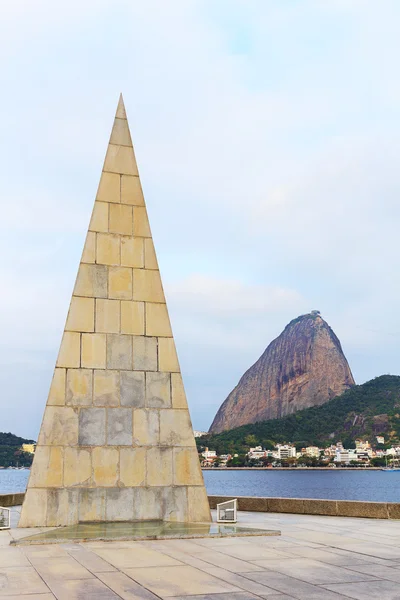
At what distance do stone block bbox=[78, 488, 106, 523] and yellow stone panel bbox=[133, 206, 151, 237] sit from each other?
6.13m

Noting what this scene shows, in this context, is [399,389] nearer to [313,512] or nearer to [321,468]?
[321,468]

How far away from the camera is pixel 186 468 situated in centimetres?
1471

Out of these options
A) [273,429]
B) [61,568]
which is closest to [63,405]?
[61,568]

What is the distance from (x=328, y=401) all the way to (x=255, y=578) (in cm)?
19004

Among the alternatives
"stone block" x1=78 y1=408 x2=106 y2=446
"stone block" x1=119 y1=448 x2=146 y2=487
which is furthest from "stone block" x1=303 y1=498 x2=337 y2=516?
"stone block" x1=78 y1=408 x2=106 y2=446

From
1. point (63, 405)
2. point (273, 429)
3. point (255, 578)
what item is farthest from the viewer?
point (273, 429)

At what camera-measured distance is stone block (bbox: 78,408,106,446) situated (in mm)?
14117

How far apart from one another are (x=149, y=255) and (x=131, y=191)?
173 centimetres

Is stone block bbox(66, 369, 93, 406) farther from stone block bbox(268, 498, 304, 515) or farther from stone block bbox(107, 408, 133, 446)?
stone block bbox(268, 498, 304, 515)

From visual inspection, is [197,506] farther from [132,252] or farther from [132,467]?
[132,252]

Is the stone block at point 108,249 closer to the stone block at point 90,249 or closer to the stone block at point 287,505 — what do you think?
the stone block at point 90,249

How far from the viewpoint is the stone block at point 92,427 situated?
46.3 ft

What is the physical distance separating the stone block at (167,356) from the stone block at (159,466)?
1.87 meters

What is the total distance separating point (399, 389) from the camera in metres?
162
